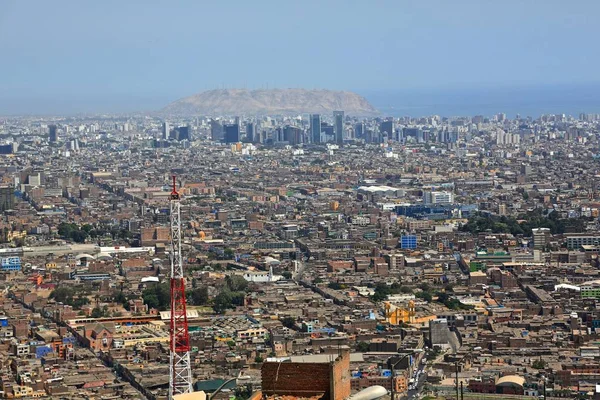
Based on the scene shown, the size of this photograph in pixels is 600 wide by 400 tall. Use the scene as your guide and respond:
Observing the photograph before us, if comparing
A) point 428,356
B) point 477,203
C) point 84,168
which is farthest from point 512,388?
point 84,168

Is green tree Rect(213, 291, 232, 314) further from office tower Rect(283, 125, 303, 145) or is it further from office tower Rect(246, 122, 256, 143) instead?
office tower Rect(246, 122, 256, 143)

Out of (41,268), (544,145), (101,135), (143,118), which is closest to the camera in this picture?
(41,268)

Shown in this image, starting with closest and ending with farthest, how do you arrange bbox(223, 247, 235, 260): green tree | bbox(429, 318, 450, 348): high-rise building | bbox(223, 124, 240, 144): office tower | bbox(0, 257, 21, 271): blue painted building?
1. bbox(429, 318, 450, 348): high-rise building
2. bbox(0, 257, 21, 271): blue painted building
3. bbox(223, 247, 235, 260): green tree
4. bbox(223, 124, 240, 144): office tower

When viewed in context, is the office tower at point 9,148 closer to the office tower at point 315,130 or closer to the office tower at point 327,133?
the office tower at point 315,130

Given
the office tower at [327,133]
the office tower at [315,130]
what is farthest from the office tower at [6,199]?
the office tower at [327,133]

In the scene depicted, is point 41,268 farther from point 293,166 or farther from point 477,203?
point 293,166

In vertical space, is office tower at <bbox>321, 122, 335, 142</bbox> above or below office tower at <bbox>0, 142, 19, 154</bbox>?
below

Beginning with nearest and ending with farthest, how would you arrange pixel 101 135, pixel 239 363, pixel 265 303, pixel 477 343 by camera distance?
pixel 239 363 → pixel 477 343 → pixel 265 303 → pixel 101 135

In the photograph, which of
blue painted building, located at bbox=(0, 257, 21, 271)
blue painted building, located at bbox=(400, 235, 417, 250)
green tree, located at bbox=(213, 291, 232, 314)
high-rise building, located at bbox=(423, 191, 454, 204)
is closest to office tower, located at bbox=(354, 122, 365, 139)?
high-rise building, located at bbox=(423, 191, 454, 204)

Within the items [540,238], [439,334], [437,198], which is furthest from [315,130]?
[439,334]
